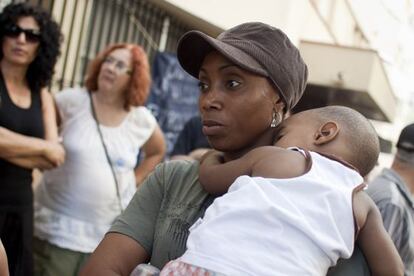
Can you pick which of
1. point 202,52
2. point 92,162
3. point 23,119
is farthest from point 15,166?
point 202,52

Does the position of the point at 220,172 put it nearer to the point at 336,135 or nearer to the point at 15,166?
the point at 336,135

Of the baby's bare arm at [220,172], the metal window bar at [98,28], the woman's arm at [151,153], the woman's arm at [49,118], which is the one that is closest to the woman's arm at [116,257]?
the baby's bare arm at [220,172]

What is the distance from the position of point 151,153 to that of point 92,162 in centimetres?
98

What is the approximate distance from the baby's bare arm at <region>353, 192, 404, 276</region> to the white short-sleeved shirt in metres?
2.63

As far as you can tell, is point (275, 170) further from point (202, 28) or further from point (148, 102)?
point (202, 28)

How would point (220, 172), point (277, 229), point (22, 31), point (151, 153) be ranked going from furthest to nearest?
point (151, 153) < point (22, 31) < point (220, 172) < point (277, 229)

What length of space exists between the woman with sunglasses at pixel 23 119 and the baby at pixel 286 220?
2.12 metres

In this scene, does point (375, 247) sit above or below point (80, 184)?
above

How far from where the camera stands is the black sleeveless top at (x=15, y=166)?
12.8 feet

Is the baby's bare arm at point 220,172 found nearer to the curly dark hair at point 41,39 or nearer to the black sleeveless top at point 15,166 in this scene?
the black sleeveless top at point 15,166

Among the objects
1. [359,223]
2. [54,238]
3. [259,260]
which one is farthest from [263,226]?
[54,238]

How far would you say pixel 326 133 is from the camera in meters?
2.12

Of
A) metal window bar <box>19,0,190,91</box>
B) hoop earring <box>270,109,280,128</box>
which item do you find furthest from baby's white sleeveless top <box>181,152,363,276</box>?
metal window bar <box>19,0,190,91</box>

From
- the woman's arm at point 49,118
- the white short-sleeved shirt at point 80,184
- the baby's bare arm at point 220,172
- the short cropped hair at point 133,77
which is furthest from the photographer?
the short cropped hair at point 133,77
